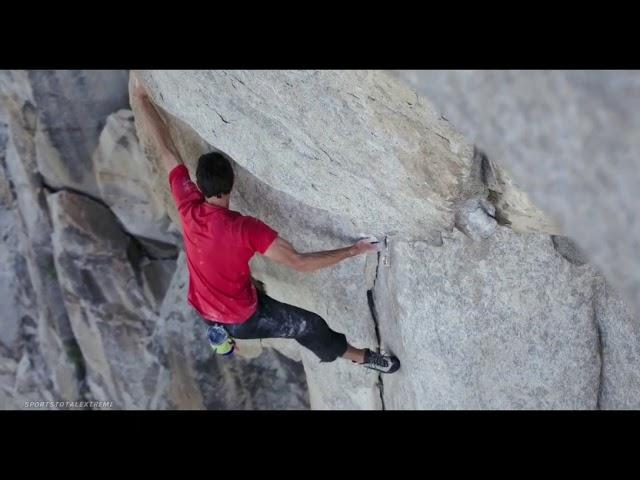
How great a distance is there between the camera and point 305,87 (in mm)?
2975

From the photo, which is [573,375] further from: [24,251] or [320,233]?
[24,251]

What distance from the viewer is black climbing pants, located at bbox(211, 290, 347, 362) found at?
417 cm

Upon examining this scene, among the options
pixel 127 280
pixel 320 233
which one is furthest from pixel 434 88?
pixel 127 280

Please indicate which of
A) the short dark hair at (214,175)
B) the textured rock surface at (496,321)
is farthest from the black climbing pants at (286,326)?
the short dark hair at (214,175)

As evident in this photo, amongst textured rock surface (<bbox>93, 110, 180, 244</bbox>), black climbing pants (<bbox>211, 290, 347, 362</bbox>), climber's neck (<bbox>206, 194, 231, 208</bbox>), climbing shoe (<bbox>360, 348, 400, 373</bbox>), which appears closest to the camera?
climber's neck (<bbox>206, 194, 231, 208</bbox>)

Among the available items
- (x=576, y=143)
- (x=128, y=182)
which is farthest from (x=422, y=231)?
(x=128, y=182)

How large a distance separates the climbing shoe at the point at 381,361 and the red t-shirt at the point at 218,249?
943 mm

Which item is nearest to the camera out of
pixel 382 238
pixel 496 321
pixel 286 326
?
pixel 496 321

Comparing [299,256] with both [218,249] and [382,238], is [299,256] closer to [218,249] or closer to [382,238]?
[218,249]

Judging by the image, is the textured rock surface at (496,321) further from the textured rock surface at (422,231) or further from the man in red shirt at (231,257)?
the man in red shirt at (231,257)

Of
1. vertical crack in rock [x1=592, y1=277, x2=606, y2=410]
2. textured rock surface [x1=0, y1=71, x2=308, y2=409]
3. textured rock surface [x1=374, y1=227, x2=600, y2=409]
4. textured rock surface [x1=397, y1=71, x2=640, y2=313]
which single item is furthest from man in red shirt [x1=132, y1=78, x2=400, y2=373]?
textured rock surface [x1=0, y1=71, x2=308, y2=409]

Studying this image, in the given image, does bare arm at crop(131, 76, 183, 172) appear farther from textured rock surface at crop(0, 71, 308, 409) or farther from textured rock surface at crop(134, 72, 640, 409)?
textured rock surface at crop(0, 71, 308, 409)

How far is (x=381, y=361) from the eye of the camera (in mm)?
4512

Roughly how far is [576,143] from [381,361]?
10.2ft
